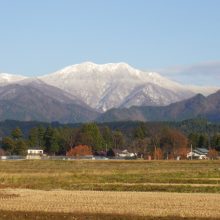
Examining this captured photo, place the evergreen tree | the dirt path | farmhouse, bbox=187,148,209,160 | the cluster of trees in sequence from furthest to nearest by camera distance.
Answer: farmhouse, bbox=187,148,209,160
the cluster of trees
the evergreen tree
the dirt path

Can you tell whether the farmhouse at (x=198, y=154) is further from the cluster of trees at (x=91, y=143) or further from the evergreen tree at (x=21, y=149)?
A: the evergreen tree at (x=21, y=149)

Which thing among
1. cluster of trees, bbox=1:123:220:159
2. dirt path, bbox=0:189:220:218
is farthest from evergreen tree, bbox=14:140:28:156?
dirt path, bbox=0:189:220:218

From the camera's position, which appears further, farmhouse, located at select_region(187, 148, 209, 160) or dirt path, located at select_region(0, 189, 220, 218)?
farmhouse, located at select_region(187, 148, 209, 160)

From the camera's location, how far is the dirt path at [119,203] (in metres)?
27.2

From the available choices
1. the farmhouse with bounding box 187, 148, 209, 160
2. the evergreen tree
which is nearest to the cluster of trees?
the evergreen tree

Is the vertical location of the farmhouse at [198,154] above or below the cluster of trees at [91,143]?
below

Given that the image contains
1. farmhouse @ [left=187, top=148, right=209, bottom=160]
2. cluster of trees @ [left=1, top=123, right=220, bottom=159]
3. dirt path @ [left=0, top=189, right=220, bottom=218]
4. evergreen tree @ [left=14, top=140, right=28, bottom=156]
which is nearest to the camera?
dirt path @ [left=0, top=189, right=220, bottom=218]

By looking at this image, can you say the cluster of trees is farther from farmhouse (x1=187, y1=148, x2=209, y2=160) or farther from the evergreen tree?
farmhouse (x1=187, y1=148, x2=209, y2=160)

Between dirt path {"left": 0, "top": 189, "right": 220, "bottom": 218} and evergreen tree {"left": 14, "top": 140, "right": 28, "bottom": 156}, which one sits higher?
evergreen tree {"left": 14, "top": 140, "right": 28, "bottom": 156}

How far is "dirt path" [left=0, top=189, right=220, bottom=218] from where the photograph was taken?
2723 centimetres

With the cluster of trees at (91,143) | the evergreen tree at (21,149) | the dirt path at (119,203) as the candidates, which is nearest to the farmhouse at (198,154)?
the cluster of trees at (91,143)

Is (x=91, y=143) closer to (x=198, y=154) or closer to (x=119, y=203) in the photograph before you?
(x=198, y=154)

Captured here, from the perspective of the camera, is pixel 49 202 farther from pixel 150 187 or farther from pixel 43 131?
pixel 43 131

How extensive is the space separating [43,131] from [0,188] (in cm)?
15423
